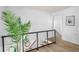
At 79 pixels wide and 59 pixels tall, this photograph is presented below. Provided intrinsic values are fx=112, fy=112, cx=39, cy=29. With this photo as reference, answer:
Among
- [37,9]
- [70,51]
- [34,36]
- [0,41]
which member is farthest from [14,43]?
[70,51]

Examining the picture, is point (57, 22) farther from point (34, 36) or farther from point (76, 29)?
point (34, 36)

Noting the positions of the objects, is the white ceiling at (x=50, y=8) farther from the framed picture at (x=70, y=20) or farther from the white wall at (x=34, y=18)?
the framed picture at (x=70, y=20)

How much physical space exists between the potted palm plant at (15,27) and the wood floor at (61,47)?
1.20ft

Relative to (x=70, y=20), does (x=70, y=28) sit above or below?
below

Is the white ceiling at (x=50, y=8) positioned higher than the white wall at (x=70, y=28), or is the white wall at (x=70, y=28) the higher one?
the white ceiling at (x=50, y=8)

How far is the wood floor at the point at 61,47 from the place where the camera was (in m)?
1.75

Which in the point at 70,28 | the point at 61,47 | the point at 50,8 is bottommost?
the point at 61,47

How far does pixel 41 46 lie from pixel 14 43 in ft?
1.40

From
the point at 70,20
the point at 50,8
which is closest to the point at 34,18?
the point at 50,8

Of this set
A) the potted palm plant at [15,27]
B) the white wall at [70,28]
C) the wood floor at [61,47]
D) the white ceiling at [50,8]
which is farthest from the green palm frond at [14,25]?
the white wall at [70,28]

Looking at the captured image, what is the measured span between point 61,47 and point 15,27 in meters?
0.78

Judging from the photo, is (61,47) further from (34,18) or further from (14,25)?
(14,25)

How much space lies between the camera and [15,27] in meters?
1.67

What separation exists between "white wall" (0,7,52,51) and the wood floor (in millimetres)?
299
